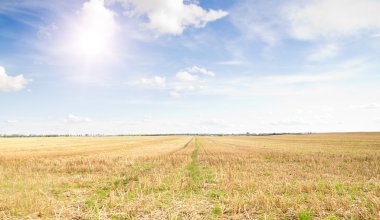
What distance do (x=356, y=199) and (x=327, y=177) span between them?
20.6 ft

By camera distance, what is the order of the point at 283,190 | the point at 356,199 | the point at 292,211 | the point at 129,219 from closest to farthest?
the point at 129,219 < the point at 292,211 < the point at 356,199 < the point at 283,190

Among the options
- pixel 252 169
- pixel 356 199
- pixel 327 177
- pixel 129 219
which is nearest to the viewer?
pixel 129 219

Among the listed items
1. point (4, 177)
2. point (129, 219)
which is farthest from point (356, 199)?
point (4, 177)

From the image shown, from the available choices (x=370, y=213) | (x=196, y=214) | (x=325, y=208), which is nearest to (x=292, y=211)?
(x=325, y=208)

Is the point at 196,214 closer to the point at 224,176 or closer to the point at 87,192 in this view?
the point at 87,192

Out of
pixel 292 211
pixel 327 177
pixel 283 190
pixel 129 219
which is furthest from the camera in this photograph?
pixel 327 177

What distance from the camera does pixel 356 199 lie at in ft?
40.0

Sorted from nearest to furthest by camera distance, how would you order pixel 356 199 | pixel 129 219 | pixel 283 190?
1. pixel 129 219
2. pixel 356 199
3. pixel 283 190

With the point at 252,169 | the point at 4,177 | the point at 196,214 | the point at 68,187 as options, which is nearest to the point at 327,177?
the point at 252,169

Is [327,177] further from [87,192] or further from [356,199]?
[87,192]

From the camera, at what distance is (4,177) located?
19.4 m

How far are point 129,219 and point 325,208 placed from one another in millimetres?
6949

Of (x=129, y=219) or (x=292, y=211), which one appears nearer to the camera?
(x=129, y=219)

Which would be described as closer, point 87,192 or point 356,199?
point 356,199
